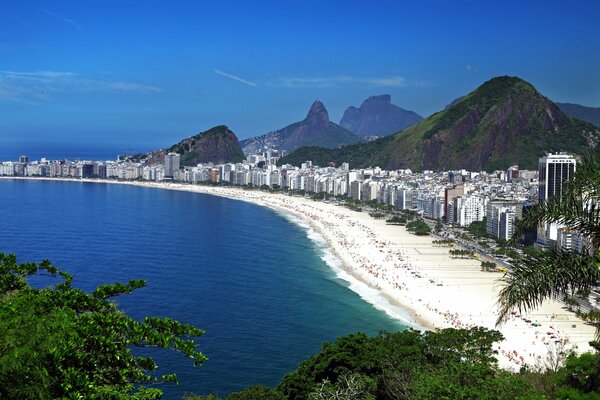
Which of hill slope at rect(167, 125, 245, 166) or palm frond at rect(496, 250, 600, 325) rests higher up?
hill slope at rect(167, 125, 245, 166)

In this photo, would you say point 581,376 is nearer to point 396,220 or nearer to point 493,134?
point 396,220

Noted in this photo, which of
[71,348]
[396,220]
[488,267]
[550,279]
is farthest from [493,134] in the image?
[71,348]

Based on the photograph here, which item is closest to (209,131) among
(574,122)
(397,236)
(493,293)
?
(574,122)

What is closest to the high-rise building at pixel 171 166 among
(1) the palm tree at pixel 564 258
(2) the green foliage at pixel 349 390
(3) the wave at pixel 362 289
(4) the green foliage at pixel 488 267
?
(3) the wave at pixel 362 289

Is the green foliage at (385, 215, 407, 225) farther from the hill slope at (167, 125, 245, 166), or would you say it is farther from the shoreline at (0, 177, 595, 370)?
the hill slope at (167, 125, 245, 166)

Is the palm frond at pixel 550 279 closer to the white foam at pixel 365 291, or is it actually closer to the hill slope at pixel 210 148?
the white foam at pixel 365 291

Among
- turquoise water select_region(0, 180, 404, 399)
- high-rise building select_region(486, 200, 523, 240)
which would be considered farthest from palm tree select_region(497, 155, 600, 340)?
high-rise building select_region(486, 200, 523, 240)

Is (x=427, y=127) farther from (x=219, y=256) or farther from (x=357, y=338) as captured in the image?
(x=357, y=338)
